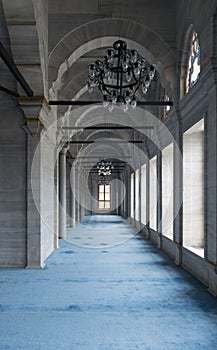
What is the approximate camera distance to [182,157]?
31.1 ft

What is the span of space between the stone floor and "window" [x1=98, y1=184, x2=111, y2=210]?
35.5 meters

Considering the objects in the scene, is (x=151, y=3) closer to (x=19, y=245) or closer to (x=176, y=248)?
(x=176, y=248)

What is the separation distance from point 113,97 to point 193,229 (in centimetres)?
377

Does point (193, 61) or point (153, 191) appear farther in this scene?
point (153, 191)

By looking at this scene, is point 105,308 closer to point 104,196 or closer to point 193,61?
point 193,61

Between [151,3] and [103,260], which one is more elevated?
[151,3]

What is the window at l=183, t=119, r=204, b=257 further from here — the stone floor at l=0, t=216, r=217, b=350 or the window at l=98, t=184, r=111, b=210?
the window at l=98, t=184, r=111, b=210

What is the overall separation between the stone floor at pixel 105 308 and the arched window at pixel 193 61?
4.54 metres

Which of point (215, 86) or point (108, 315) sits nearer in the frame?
point (108, 315)

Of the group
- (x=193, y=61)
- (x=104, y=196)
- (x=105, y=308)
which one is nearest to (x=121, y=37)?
(x=193, y=61)

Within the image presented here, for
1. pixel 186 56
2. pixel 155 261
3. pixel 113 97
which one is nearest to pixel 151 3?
pixel 186 56

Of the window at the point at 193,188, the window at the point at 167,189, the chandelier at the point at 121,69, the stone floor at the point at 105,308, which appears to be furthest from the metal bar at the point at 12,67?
the window at the point at 167,189

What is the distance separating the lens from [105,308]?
5.87 m

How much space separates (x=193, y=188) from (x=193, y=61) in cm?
305
